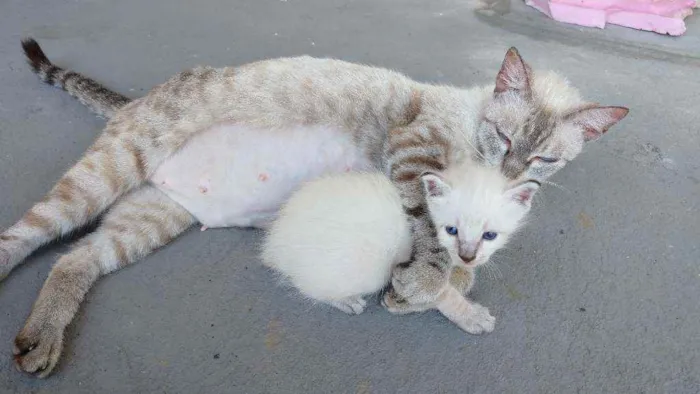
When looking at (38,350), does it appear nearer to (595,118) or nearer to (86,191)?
(86,191)

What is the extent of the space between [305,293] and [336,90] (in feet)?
2.33

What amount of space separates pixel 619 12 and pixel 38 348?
310cm

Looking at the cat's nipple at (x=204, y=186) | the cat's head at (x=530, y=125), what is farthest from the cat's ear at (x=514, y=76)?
the cat's nipple at (x=204, y=186)

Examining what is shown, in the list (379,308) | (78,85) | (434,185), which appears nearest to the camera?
(434,185)

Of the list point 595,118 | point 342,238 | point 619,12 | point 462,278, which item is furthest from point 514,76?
point 619,12

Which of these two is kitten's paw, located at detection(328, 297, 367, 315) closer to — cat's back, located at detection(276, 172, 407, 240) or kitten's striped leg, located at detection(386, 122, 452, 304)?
kitten's striped leg, located at detection(386, 122, 452, 304)

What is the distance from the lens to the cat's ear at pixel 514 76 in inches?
64.6

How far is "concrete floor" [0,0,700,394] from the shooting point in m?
1.42

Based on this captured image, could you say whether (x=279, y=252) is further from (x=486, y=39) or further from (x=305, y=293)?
(x=486, y=39)

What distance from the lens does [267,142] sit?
1.80 meters

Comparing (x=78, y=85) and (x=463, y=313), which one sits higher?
(x=78, y=85)

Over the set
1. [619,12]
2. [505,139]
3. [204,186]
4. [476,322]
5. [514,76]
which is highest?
[514,76]

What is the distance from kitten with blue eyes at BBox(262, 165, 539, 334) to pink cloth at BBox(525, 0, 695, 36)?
1.86 metres

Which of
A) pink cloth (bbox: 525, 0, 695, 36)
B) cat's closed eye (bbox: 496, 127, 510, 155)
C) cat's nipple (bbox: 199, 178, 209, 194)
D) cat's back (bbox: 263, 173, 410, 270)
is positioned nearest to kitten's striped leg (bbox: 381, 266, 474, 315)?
cat's back (bbox: 263, 173, 410, 270)
